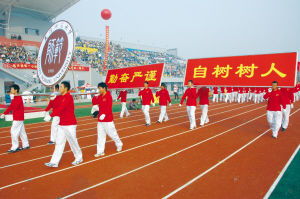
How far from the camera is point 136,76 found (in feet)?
39.4

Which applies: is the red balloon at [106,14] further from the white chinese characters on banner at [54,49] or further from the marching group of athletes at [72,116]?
the white chinese characters on banner at [54,49]

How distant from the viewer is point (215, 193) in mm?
3697

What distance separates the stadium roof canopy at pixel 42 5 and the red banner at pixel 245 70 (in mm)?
26265

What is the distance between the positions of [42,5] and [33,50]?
6619 mm

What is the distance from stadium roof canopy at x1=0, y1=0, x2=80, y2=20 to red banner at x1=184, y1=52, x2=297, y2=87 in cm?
2626

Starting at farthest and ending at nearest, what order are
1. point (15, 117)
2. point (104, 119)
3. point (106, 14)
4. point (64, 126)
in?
point (106, 14) < point (15, 117) < point (104, 119) < point (64, 126)

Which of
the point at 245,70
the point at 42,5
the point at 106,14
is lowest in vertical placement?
the point at 245,70

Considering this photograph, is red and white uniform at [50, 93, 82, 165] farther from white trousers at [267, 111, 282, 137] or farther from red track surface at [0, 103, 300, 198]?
white trousers at [267, 111, 282, 137]

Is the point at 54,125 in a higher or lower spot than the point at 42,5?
lower

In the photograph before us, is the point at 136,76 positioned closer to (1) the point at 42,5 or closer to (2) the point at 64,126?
(2) the point at 64,126

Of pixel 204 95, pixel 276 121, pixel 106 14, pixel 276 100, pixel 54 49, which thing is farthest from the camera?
pixel 106 14

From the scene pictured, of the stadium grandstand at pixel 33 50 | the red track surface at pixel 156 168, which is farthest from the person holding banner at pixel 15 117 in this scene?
the stadium grandstand at pixel 33 50

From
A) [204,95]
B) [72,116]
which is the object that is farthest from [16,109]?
[204,95]

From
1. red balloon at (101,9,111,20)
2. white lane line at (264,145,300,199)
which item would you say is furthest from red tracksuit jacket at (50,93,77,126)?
red balloon at (101,9,111,20)
